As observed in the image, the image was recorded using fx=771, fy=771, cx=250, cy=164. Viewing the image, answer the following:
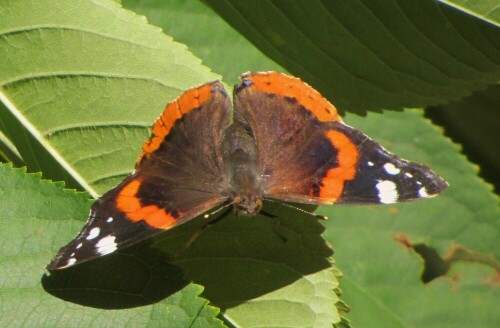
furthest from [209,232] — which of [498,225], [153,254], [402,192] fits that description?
[498,225]

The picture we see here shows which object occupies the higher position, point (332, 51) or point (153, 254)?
point (332, 51)

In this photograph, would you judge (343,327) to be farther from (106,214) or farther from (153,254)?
(106,214)

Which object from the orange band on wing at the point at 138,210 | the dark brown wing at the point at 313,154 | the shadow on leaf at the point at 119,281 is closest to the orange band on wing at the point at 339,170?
the dark brown wing at the point at 313,154

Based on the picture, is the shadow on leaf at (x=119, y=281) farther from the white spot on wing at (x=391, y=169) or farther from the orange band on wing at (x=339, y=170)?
the white spot on wing at (x=391, y=169)

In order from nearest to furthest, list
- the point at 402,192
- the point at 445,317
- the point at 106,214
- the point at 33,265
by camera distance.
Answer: the point at 33,265 → the point at 106,214 → the point at 402,192 → the point at 445,317

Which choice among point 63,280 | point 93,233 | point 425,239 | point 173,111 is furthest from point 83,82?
point 425,239

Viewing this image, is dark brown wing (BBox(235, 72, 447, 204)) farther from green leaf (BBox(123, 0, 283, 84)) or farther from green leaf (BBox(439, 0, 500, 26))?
green leaf (BBox(439, 0, 500, 26))

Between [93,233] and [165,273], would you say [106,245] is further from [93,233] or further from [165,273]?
[165,273]
